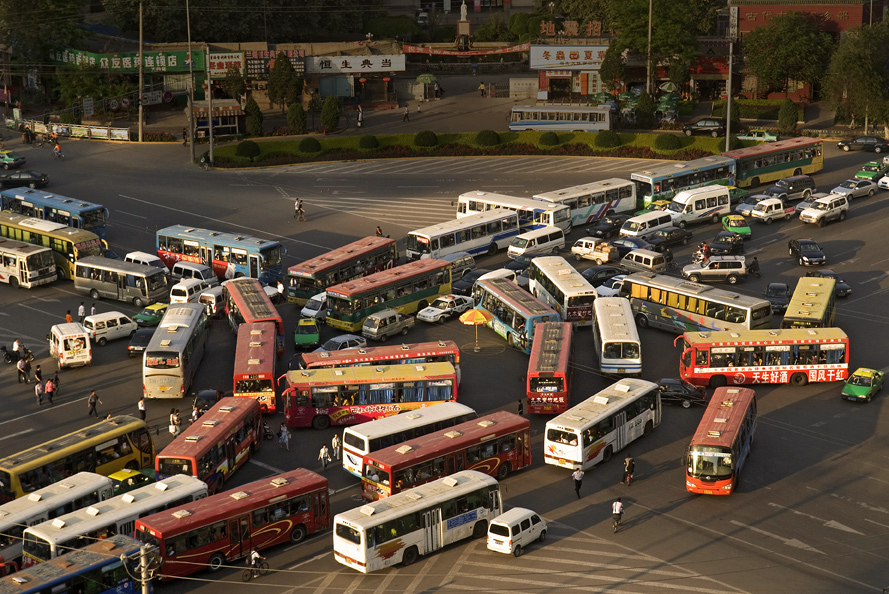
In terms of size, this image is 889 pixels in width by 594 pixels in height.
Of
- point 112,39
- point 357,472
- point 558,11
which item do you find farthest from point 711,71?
point 357,472

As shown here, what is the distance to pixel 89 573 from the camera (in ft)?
115

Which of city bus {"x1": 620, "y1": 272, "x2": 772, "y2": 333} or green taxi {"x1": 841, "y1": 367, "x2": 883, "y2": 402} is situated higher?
city bus {"x1": 620, "y1": 272, "x2": 772, "y2": 333}

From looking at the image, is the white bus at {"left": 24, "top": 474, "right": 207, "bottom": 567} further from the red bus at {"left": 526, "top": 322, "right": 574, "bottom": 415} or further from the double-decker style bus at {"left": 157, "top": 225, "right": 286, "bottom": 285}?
the double-decker style bus at {"left": 157, "top": 225, "right": 286, "bottom": 285}

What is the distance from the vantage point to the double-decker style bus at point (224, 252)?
66.9 meters

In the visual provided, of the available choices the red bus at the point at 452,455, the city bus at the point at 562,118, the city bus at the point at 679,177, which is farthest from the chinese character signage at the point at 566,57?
the red bus at the point at 452,455

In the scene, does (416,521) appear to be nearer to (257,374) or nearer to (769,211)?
(257,374)

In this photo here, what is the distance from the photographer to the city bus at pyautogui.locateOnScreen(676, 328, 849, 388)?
5288 cm

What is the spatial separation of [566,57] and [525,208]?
4152 cm

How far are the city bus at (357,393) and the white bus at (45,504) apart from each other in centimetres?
985

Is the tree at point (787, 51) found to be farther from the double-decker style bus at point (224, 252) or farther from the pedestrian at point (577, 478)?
the pedestrian at point (577, 478)

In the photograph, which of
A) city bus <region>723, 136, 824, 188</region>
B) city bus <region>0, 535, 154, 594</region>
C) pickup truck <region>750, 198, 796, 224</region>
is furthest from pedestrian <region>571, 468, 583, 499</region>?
city bus <region>723, 136, 824, 188</region>

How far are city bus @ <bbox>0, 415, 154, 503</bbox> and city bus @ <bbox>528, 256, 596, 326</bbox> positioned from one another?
24226mm

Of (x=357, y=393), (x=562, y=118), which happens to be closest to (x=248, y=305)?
(x=357, y=393)

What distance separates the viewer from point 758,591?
36219mm
